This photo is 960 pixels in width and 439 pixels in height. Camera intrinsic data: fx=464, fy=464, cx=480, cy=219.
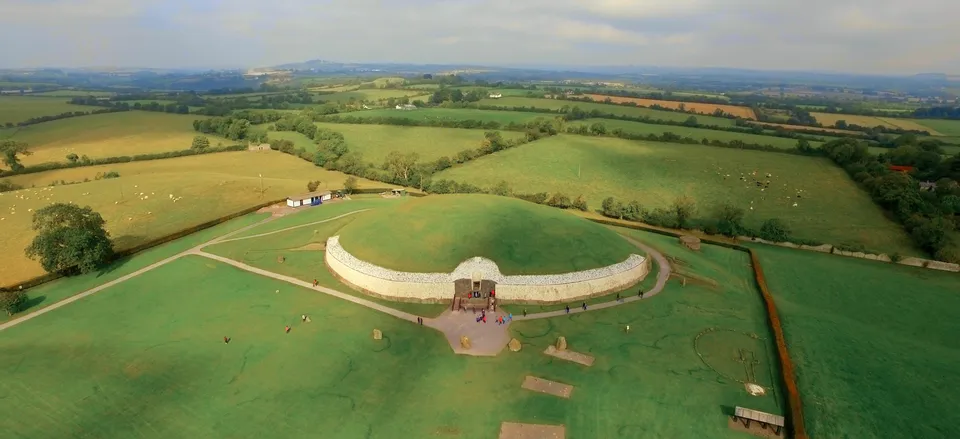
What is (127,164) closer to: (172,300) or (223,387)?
(172,300)

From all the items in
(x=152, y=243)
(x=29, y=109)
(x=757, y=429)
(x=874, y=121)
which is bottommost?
(x=757, y=429)

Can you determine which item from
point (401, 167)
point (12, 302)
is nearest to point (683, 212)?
point (401, 167)

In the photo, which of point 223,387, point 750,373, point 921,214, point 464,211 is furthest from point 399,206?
point 921,214

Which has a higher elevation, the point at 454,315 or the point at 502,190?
the point at 502,190

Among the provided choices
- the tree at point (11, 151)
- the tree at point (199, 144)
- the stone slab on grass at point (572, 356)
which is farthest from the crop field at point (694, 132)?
the tree at point (11, 151)

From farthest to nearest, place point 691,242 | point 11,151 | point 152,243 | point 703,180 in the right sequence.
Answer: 1. point 703,180
2. point 11,151
3. point 691,242
4. point 152,243

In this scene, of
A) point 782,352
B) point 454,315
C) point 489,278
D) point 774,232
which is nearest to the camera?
point 782,352

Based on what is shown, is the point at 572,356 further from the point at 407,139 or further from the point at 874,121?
the point at 874,121

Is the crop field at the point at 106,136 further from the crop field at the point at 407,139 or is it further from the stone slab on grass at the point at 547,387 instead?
the stone slab on grass at the point at 547,387
